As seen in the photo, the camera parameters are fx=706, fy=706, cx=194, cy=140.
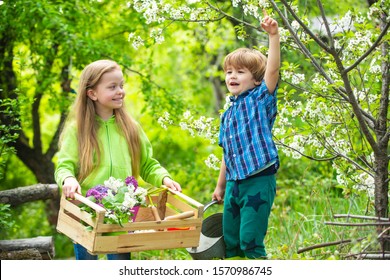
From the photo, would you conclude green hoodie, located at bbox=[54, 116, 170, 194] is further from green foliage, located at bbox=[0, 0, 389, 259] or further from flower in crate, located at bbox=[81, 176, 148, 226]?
green foliage, located at bbox=[0, 0, 389, 259]

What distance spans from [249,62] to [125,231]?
113 centimetres

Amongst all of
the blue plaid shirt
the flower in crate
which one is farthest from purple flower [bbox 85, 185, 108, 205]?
the blue plaid shirt

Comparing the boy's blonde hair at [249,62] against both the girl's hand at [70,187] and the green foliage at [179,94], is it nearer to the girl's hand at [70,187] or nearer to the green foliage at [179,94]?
the green foliage at [179,94]

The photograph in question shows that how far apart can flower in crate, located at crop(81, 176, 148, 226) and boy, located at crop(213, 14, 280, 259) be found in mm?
552

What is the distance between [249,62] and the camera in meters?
3.67

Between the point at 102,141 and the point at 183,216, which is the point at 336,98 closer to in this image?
the point at 183,216

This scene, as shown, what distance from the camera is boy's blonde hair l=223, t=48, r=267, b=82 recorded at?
12.0ft

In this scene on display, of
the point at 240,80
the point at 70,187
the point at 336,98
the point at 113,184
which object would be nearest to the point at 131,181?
the point at 113,184

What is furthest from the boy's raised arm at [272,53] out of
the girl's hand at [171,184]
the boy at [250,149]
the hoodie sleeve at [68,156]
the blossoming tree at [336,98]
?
the hoodie sleeve at [68,156]

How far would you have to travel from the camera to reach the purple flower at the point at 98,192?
3.28m

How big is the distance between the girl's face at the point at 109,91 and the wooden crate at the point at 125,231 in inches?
21.6

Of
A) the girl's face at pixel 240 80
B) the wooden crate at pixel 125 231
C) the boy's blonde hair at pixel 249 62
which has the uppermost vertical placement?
the boy's blonde hair at pixel 249 62

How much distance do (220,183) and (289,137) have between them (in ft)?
1.99

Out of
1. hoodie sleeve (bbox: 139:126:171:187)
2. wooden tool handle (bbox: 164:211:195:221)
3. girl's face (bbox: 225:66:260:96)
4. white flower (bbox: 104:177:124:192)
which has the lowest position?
wooden tool handle (bbox: 164:211:195:221)
